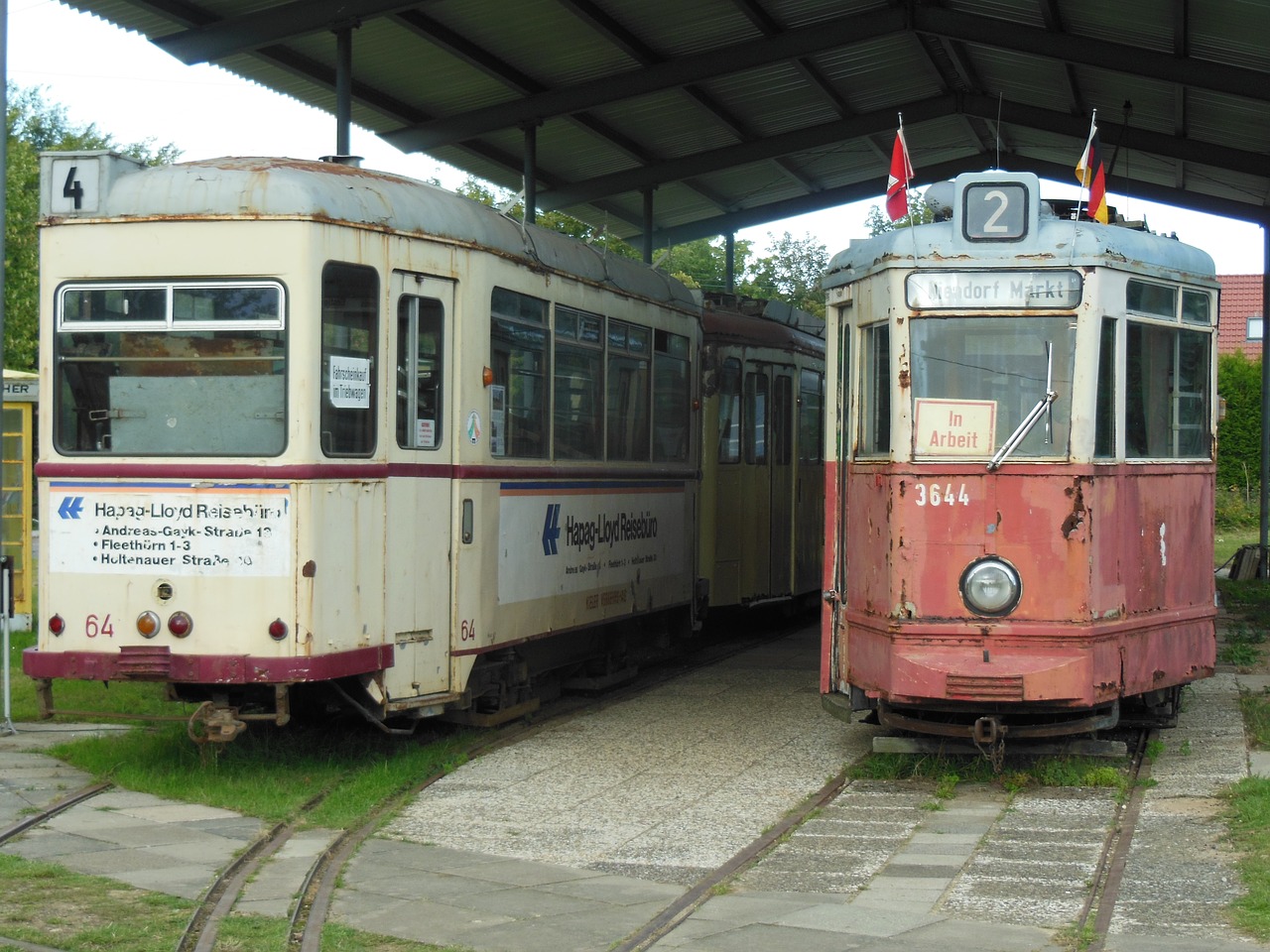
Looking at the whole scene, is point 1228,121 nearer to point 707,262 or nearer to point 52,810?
point 52,810

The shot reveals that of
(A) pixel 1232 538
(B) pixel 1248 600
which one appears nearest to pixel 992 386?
(B) pixel 1248 600

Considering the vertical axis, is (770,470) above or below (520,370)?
below

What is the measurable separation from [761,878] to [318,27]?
30.6 ft

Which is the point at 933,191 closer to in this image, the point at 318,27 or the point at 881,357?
the point at 881,357

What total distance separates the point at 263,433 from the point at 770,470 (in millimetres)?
8448

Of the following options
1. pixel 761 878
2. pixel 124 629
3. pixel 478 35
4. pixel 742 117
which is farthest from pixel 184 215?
pixel 742 117

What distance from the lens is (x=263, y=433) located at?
884 cm

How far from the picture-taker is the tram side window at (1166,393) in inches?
366

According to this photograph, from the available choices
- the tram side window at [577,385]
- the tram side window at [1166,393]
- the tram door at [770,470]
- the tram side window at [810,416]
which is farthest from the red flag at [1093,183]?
the tram side window at [810,416]

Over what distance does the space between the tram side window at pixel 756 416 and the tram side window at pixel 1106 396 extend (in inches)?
278

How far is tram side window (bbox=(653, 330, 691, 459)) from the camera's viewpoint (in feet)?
44.2

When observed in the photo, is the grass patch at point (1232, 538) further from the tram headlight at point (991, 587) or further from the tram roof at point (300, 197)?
the tram roof at point (300, 197)

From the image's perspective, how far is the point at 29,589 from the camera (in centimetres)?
1558

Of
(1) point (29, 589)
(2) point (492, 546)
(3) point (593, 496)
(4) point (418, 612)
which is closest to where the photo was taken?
(4) point (418, 612)
